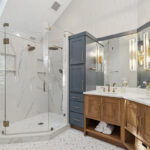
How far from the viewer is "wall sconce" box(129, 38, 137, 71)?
2197 mm

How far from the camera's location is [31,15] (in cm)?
294

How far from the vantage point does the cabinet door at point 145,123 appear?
4.32 feet

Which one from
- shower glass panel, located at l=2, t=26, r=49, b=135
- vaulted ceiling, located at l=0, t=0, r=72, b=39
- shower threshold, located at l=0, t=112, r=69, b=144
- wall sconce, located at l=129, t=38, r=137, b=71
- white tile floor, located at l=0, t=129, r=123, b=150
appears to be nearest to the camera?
white tile floor, located at l=0, t=129, r=123, b=150

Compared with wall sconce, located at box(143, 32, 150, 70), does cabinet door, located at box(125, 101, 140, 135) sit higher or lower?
lower

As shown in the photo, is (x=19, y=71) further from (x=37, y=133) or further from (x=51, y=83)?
(x=37, y=133)

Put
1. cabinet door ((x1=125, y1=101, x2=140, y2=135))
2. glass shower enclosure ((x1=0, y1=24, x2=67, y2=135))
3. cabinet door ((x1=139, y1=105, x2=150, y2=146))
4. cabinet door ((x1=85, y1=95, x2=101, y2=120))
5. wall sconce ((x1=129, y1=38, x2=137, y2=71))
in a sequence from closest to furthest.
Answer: cabinet door ((x1=139, y1=105, x2=150, y2=146)) < cabinet door ((x1=125, y1=101, x2=140, y2=135)) < cabinet door ((x1=85, y1=95, x2=101, y2=120)) < wall sconce ((x1=129, y1=38, x2=137, y2=71)) < glass shower enclosure ((x1=0, y1=24, x2=67, y2=135))

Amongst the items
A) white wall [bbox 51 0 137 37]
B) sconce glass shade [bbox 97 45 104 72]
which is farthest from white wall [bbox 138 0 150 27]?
sconce glass shade [bbox 97 45 104 72]

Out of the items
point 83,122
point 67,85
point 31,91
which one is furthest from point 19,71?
point 83,122

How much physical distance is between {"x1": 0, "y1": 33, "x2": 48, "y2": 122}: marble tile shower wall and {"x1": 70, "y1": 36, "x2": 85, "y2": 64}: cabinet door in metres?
1.00

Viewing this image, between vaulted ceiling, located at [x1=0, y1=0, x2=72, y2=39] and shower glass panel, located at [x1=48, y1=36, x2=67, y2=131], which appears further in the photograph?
shower glass panel, located at [x1=48, y1=36, x2=67, y2=131]

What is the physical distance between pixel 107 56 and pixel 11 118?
8.58 ft

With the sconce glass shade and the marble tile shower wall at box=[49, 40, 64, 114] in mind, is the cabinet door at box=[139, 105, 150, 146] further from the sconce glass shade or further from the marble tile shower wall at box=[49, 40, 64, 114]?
the marble tile shower wall at box=[49, 40, 64, 114]

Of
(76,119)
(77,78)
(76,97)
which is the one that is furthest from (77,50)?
(76,119)

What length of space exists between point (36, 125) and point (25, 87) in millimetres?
1018
